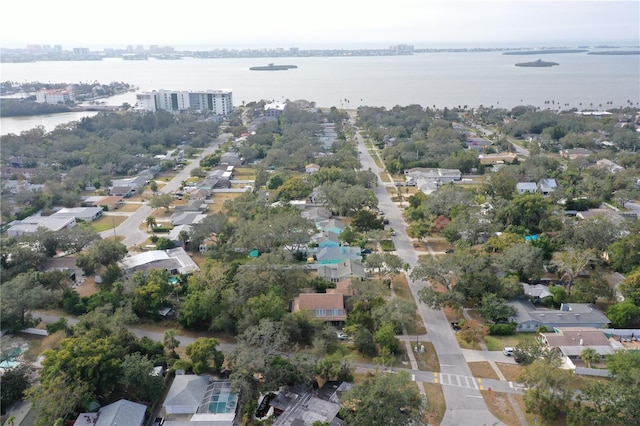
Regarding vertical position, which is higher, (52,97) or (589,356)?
(52,97)

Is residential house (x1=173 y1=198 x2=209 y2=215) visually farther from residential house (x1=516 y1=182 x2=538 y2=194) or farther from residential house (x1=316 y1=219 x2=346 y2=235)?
residential house (x1=516 y1=182 x2=538 y2=194)

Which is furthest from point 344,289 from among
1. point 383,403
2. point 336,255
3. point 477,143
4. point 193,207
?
point 477,143

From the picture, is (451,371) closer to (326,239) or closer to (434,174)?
(326,239)

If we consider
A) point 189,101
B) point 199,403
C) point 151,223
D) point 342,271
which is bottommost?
point 199,403

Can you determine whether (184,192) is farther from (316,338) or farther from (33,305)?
(316,338)

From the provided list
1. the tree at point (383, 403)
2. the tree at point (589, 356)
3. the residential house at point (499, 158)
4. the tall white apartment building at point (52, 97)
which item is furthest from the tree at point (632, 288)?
the tall white apartment building at point (52, 97)

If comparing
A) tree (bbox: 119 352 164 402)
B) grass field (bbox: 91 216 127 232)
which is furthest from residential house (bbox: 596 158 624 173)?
tree (bbox: 119 352 164 402)

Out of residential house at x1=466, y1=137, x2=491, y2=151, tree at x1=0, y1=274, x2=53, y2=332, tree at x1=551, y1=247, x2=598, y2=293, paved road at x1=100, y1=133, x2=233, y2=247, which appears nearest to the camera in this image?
tree at x1=0, y1=274, x2=53, y2=332

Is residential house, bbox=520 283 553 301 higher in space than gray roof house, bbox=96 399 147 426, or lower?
higher
